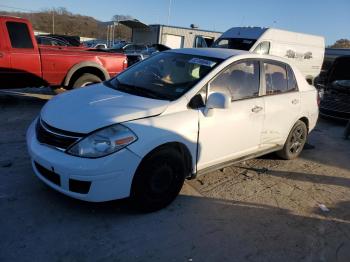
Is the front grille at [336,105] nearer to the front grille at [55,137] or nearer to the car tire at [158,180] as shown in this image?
the car tire at [158,180]

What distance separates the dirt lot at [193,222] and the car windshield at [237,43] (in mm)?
8775

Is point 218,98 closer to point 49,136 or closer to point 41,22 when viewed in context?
point 49,136

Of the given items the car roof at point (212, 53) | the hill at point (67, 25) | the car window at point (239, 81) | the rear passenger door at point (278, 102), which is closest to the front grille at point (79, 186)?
the car window at point (239, 81)

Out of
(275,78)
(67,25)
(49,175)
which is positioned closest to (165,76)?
(275,78)

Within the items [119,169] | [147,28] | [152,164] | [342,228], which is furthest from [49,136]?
[147,28]

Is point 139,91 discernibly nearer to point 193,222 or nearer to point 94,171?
point 94,171

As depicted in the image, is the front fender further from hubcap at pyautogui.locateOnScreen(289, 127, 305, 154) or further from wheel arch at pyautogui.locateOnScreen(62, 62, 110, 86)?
wheel arch at pyautogui.locateOnScreen(62, 62, 110, 86)

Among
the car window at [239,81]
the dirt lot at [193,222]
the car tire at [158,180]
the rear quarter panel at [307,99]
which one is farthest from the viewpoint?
the rear quarter panel at [307,99]

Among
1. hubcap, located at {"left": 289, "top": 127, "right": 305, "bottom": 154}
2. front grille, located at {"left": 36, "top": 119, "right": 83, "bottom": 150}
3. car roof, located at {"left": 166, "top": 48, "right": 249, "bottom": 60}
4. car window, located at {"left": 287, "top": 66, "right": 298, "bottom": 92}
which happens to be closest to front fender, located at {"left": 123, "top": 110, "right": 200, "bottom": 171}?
front grille, located at {"left": 36, "top": 119, "right": 83, "bottom": 150}

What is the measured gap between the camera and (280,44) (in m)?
14.2

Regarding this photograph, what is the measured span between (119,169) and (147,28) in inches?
1229

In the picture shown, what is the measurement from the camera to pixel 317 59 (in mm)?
16734

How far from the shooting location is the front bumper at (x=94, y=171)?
3277mm

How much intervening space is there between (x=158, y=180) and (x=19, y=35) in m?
5.74
